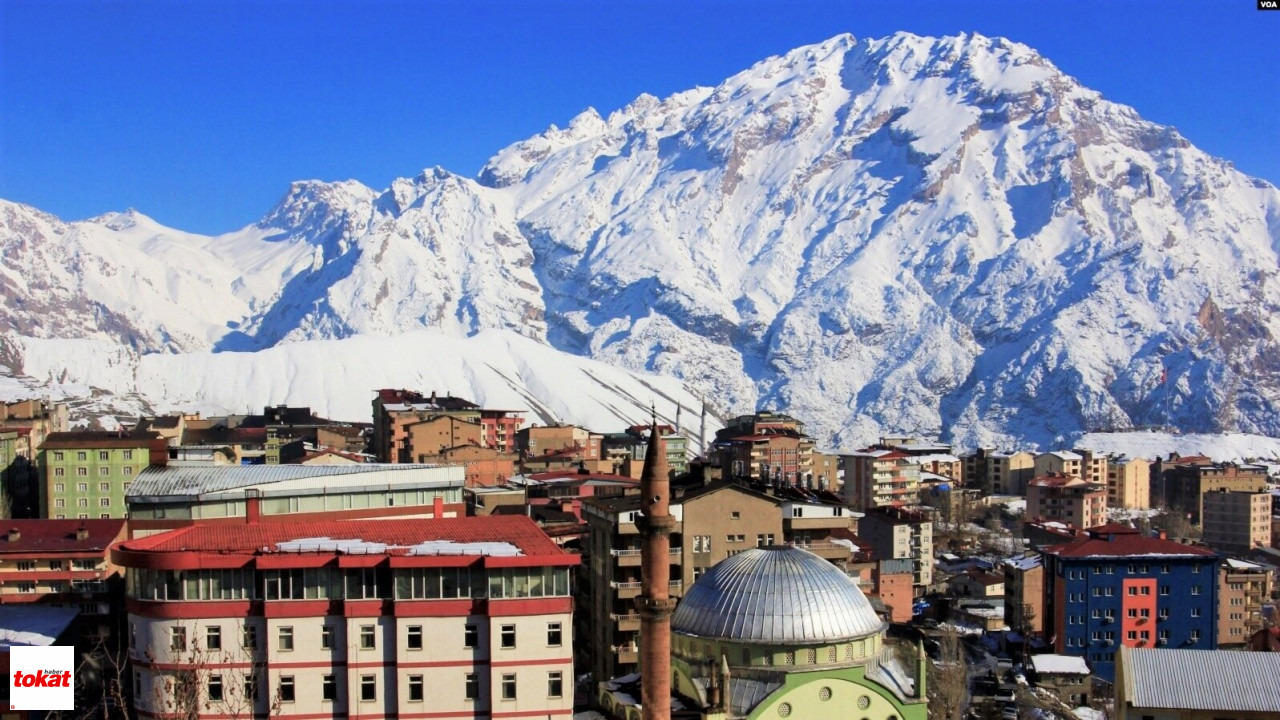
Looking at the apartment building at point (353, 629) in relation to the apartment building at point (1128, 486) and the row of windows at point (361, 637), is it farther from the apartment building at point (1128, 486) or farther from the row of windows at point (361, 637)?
the apartment building at point (1128, 486)

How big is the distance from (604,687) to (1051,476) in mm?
94629

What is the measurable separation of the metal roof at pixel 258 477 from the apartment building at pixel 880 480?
74079 millimetres

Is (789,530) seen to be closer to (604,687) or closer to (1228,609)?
(604,687)

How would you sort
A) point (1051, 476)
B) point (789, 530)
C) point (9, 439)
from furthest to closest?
point (1051, 476) → point (9, 439) → point (789, 530)

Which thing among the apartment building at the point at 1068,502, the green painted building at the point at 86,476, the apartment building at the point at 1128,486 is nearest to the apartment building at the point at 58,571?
the green painted building at the point at 86,476

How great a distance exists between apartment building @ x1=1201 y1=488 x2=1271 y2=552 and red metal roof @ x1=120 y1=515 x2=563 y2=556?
307 ft

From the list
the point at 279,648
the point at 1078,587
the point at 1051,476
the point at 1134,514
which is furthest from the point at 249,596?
the point at 1134,514

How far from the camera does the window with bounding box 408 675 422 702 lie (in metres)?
32.7

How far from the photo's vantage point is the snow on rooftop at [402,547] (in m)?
33.0

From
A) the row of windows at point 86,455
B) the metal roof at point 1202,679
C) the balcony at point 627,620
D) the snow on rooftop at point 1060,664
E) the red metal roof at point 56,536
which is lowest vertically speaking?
the snow on rooftop at point 1060,664

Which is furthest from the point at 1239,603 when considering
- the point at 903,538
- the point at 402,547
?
the point at 402,547

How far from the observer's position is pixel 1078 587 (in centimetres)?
6844

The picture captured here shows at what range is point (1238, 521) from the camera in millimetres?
117562

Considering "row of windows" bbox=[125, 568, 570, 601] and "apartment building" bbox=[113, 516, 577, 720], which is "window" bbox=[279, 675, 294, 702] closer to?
"apartment building" bbox=[113, 516, 577, 720]
